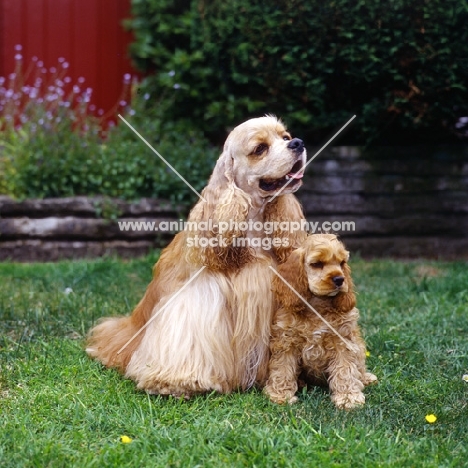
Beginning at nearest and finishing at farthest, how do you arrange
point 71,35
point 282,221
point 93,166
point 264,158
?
point 264,158
point 282,221
point 93,166
point 71,35

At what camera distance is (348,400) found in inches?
134

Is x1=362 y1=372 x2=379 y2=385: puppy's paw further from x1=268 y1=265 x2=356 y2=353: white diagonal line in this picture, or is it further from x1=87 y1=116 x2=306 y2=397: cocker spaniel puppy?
x1=87 y1=116 x2=306 y2=397: cocker spaniel puppy

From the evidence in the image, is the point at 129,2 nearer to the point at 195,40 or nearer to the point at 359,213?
the point at 195,40

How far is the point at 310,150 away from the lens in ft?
23.6

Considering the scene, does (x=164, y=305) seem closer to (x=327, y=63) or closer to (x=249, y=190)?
(x=249, y=190)

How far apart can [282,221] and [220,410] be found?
973mm

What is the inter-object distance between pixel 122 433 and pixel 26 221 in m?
3.98

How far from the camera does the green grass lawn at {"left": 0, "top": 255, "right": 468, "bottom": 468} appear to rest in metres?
2.86

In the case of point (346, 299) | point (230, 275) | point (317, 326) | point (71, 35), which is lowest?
point (317, 326)

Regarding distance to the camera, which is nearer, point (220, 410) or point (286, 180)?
point (220, 410)

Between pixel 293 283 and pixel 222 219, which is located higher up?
pixel 222 219

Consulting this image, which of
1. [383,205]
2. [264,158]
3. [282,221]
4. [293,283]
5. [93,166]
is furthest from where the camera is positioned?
[383,205]

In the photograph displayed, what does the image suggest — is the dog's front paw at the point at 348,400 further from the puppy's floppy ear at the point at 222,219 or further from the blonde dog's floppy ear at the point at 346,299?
the puppy's floppy ear at the point at 222,219

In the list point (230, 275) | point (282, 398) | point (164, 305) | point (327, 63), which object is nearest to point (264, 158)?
point (230, 275)
